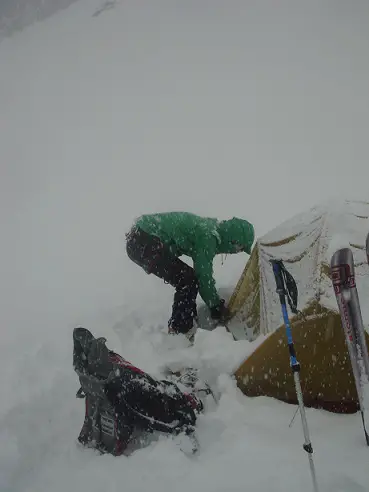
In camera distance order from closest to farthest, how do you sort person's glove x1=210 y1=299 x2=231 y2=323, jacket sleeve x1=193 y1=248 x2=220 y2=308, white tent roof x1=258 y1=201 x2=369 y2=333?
white tent roof x1=258 y1=201 x2=369 y2=333
jacket sleeve x1=193 y1=248 x2=220 y2=308
person's glove x1=210 y1=299 x2=231 y2=323

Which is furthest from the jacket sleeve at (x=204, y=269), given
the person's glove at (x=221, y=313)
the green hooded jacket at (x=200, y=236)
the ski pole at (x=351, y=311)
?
the ski pole at (x=351, y=311)

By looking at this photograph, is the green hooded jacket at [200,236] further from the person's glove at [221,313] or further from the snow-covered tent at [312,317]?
the snow-covered tent at [312,317]

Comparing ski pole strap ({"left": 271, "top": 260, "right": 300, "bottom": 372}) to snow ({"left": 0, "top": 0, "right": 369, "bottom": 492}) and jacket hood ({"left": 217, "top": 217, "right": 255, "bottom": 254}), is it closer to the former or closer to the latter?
snow ({"left": 0, "top": 0, "right": 369, "bottom": 492})

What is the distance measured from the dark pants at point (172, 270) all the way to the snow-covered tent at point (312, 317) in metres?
0.77

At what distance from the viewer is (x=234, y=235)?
174 inches

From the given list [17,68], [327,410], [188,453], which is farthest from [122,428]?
[17,68]

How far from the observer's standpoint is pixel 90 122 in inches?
2601

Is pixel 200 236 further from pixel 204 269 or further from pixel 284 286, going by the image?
pixel 284 286

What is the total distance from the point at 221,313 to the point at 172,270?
0.77 meters

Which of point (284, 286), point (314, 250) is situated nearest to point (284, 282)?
point (284, 286)

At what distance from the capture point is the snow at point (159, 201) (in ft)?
9.28

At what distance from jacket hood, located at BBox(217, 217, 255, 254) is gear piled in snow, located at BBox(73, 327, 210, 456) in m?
1.83

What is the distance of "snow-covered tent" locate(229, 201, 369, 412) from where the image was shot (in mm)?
2998

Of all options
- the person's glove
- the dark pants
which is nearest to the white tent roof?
the person's glove
